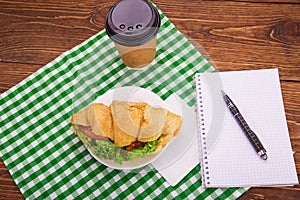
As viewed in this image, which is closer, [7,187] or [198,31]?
[7,187]

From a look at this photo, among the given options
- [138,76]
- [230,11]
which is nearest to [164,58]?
[138,76]

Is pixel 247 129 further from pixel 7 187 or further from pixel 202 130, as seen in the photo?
pixel 7 187

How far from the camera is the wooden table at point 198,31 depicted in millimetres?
1122

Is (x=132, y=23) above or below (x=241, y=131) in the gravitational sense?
above

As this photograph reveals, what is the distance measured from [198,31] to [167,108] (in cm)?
23

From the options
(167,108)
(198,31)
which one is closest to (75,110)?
(167,108)

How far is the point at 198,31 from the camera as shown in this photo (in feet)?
3.81

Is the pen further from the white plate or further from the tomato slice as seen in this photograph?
the tomato slice

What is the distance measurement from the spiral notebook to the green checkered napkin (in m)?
0.03

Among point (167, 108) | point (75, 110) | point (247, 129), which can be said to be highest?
point (75, 110)

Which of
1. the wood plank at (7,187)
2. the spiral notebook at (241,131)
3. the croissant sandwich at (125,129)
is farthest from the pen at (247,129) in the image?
the wood plank at (7,187)

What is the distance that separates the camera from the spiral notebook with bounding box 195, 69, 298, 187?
3.26 feet

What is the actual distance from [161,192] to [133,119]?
0.55 feet

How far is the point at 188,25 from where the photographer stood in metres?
1.17
